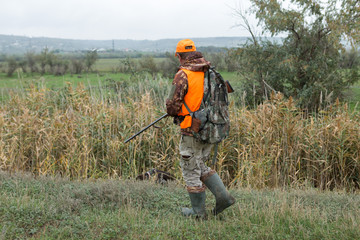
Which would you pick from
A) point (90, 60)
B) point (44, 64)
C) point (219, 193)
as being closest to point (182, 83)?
point (219, 193)

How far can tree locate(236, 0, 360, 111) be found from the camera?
14156mm

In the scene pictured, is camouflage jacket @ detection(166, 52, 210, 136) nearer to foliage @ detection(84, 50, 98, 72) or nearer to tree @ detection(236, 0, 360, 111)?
tree @ detection(236, 0, 360, 111)

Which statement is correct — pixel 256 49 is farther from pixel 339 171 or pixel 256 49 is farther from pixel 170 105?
pixel 170 105

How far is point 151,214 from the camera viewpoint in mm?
4668

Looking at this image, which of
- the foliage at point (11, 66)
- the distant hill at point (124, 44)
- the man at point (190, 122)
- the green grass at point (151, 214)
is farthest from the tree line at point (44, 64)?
the man at point (190, 122)

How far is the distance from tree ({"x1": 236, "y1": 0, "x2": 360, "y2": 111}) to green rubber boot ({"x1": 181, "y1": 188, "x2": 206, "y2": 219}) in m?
10.2

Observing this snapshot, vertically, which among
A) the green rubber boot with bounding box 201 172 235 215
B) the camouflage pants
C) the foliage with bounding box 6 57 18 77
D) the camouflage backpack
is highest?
the camouflage backpack

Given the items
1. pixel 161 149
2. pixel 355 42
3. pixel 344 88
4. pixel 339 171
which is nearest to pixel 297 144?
pixel 339 171

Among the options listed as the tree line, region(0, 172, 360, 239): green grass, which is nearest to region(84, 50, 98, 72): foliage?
the tree line

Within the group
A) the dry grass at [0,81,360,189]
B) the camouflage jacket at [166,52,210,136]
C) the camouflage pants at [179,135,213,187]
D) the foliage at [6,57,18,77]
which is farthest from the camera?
the foliage at [6,57,18,77]

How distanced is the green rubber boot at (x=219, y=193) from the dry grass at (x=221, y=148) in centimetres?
166

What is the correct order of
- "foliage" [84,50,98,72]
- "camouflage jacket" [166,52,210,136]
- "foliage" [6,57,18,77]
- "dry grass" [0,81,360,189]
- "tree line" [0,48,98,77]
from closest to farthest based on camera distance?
"camouflage jacket" [166,52,210,136] < "dry grass" [0,81,360,189] < "foliage" [84,50,98,72] < "tree line" [0,48,98,77] < "foliage" [6,57,18,77]

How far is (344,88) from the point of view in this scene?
15.1 metres

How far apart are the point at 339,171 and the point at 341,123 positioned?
91cm
